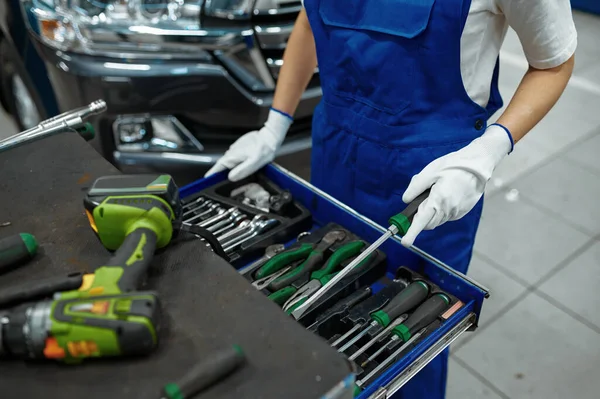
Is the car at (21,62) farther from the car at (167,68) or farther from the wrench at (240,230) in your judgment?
the wrench at (240,230)

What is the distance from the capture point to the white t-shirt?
895 mm

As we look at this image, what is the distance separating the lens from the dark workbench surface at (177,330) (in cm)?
57

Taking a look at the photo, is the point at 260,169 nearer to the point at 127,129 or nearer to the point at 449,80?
the point at 449,80

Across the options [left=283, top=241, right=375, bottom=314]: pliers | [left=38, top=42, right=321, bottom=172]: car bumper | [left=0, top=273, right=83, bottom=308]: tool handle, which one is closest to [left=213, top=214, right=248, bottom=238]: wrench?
[left=283, top=241, right=375, bottom=314]: pliers

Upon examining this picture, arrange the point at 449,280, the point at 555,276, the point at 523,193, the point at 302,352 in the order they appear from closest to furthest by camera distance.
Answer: the point at 302,352 < the point at 449,280 < the point at 555,276 < the point at 523,193

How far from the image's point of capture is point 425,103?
1.02 m

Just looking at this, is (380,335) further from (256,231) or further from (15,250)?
(15,250)

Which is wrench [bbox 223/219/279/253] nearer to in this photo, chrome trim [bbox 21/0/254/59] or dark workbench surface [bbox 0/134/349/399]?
dark workbench surface [bbox 0/134/349/399]

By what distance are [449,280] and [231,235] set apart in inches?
15.5

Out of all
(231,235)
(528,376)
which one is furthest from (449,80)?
(528,376)

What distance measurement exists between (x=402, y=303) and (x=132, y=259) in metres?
0.40

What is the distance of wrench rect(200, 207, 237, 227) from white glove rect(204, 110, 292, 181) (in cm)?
8

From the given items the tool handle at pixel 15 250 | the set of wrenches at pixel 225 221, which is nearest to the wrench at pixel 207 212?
the set of wrenches at pixel 225 221

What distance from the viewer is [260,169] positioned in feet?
3.91
